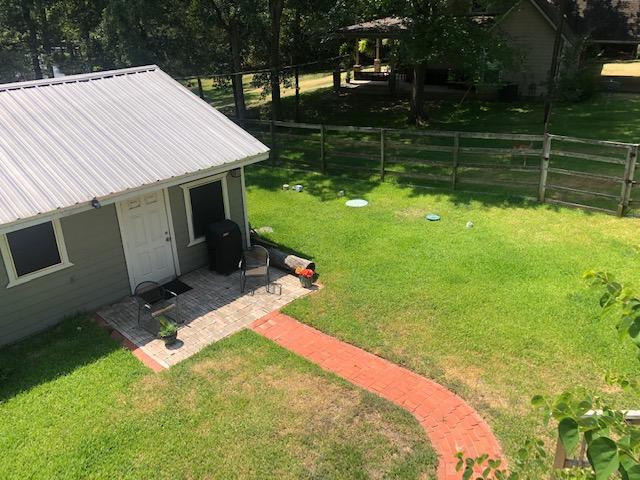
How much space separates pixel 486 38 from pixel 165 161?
1387 cm

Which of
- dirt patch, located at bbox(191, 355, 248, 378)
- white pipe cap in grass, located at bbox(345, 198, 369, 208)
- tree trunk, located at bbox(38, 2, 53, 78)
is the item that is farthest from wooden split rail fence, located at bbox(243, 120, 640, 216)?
tree trunk, located at bbox(38, 2, 53, 78)

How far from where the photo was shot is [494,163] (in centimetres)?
1803

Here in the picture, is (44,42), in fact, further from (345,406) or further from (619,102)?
(345,406)

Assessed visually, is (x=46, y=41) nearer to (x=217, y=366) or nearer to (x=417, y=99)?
(x=417, y=99)

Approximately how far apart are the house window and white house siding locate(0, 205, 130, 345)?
164 centimetres

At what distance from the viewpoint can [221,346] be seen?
355 inches

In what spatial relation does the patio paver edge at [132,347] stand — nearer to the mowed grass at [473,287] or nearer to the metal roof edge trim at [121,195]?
the metal roof edge trim at [121,195]

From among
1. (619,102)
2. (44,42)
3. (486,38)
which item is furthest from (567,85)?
(44,42)

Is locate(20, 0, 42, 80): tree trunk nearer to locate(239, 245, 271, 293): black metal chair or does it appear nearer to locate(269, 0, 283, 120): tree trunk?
locate(269, 0, 283, 120): tree trunk

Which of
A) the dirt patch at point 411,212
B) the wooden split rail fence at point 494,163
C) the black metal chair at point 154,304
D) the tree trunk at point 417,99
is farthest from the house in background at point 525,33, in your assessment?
the black metal chair at point 154,304

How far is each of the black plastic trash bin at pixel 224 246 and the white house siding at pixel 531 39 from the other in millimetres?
19468

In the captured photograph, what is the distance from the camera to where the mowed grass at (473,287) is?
25.9 ft

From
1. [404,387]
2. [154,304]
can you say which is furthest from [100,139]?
[404,387]

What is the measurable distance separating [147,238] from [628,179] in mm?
11223
